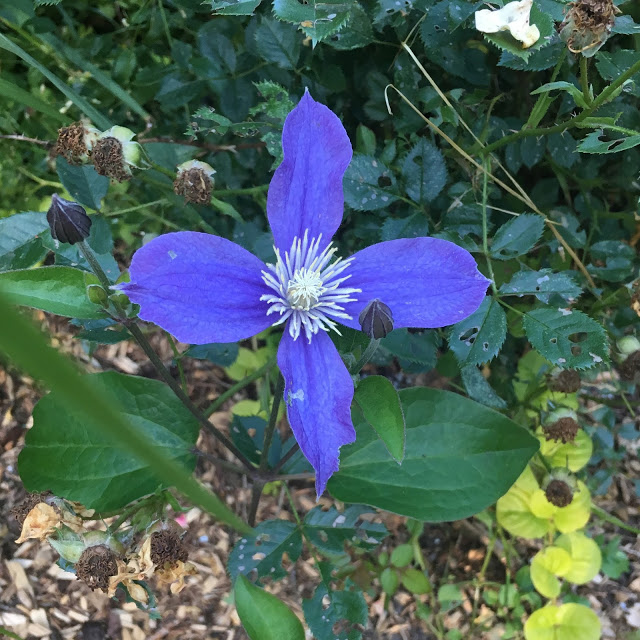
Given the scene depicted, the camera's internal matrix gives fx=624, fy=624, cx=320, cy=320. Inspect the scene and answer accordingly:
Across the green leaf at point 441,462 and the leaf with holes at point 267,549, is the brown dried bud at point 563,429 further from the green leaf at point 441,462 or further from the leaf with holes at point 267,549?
the leaf with holes at point 267,549

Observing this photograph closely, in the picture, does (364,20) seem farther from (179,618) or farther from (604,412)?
(179,618)

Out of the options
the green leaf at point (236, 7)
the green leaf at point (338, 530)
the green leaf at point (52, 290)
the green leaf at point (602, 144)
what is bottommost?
the green leaf at point (338, 530)

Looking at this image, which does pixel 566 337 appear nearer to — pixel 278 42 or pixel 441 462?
pixel 441 462

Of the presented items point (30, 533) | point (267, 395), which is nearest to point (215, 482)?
point (267, 395)

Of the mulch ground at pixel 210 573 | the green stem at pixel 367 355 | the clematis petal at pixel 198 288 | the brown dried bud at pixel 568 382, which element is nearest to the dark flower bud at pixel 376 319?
the green stem at pixel 367 355

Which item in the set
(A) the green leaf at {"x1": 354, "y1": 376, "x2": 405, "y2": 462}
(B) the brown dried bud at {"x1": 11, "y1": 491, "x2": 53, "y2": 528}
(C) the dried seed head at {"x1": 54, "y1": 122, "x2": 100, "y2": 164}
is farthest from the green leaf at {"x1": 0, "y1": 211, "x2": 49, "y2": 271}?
(A) the green leaf at {"x1": 354, "y1": 376, "x2": 405, "y2": 462}

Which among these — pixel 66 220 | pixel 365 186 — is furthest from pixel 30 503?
pixel 365 186
